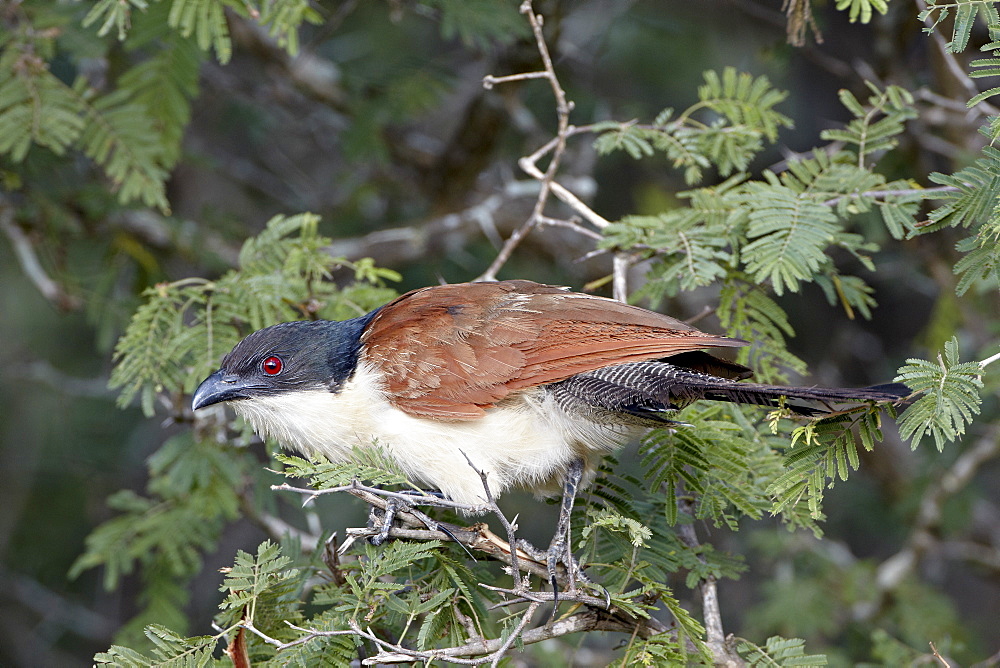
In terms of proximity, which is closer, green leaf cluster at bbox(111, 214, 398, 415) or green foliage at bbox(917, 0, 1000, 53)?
green foliage at bbox(917, 0, 1000, 53)

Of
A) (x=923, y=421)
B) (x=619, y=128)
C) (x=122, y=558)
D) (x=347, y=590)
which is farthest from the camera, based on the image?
(x=122, y=558)

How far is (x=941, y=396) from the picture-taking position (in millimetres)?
1854

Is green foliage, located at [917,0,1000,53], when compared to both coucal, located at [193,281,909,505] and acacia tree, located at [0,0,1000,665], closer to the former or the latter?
acacia tree, located at [0,0,1000,665]

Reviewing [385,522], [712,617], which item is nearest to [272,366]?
[385,522]

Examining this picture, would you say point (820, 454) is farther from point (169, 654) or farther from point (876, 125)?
point (169, 654)

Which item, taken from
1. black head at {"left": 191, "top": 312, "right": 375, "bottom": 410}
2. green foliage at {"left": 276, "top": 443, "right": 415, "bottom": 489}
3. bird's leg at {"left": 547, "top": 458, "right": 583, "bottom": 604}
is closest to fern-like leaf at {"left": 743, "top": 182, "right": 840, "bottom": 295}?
bird's leg at {"left": 547, "top": 458, "right": 583, "bottom": 604}

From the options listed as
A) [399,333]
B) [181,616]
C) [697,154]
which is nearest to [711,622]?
[399,333]

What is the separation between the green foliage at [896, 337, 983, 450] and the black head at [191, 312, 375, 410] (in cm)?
160

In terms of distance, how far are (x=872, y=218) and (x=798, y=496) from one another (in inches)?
91.0

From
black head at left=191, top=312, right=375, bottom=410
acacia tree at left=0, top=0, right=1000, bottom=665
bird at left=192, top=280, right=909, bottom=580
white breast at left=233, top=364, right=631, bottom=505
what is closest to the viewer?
acacia tree at left=0, top=0, right=1000, bottom=665

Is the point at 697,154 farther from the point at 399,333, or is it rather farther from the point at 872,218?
the point at 872,218

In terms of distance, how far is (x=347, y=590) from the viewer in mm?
2189

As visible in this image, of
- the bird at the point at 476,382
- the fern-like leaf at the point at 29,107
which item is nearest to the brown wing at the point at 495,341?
the bird at the point at 476,382

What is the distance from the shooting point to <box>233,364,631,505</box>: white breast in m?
2.47
